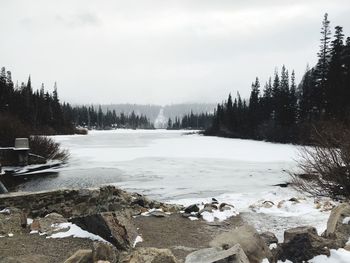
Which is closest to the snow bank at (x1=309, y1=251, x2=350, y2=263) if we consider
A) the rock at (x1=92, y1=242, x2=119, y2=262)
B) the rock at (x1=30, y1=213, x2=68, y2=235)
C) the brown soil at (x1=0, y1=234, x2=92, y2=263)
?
the rock at (x1=92, y1=242, x2=119, y2=262)

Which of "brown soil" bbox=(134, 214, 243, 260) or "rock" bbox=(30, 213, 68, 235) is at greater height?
"rock" bbox=(30, 213, 68, 235)

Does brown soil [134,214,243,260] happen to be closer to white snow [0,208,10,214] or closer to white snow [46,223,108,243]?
white snow [46,223,108,243]

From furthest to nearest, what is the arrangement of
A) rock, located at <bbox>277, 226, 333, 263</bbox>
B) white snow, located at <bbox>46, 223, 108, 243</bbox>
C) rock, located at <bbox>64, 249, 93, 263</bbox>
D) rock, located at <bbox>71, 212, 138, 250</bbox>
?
white snow, located at <bbox>46, 223, 108, 243</bbox> < rock, located at <bbox>71, 212, 138, 250</bbox> < rock, located at <bbox>277, 226, 333, 263</bbox> < rock, located at <bbox>64, 249, 93, 263</bbox>

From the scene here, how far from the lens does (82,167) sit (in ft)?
84.5

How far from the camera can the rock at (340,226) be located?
6.93m

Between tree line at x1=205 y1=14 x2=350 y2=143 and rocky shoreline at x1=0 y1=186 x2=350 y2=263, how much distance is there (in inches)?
730

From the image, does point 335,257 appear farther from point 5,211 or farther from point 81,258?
point 5,211

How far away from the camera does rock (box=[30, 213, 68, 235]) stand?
343 inches

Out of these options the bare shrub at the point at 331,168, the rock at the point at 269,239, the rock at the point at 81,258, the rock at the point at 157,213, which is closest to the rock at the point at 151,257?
the rock at the point at 81,258

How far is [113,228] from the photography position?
7.91m

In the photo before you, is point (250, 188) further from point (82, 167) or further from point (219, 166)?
point (82, 167)

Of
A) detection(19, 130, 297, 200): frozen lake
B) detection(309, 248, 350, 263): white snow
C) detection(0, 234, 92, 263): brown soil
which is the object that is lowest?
detection(19, 130, 297, 200): frozen lake

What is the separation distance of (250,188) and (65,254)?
11.3 m

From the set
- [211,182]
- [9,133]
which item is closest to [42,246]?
[211,182]
